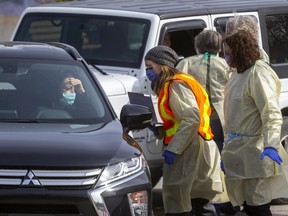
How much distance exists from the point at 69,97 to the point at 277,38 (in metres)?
3.82

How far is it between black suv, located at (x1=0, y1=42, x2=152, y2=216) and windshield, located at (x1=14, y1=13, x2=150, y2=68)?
1802 millimetres

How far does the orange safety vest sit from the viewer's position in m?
8.36

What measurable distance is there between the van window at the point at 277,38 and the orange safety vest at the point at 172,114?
242cm

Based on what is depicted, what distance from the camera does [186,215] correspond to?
860 cm

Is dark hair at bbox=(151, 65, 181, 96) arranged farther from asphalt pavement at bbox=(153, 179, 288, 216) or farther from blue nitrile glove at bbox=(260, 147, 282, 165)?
asphalt pavement at bbox=(153, 179, 288, 216)

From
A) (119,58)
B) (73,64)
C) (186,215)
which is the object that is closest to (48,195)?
(73,64)

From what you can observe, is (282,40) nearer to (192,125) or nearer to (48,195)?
(192,125)

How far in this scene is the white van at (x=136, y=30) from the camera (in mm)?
9328

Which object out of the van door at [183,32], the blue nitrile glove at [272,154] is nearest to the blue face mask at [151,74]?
the van door at [183,32]

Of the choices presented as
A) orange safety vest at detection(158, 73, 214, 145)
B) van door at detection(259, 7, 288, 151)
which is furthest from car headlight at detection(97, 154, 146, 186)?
van door at detection(259, 7, 288, 151)

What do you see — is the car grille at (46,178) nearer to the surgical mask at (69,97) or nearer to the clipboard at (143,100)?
the surgical mask at (69,97)

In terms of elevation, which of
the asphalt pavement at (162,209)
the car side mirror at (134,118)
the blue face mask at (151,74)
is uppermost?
the car side mirror at (134,118)

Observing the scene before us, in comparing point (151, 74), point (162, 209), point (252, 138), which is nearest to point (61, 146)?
point (252, 138)

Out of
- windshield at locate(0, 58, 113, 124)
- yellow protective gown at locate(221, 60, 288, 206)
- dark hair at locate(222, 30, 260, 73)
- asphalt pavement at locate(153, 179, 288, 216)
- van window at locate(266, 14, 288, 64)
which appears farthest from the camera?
van window at locate(266, 14, 288, 64)
